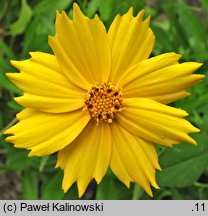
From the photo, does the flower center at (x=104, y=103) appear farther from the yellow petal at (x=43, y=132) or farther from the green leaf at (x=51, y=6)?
the green leaf at (x=51, y=6)

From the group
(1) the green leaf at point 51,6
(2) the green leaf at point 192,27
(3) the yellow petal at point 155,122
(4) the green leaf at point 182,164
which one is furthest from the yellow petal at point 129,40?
(1) the green leaf at point 51,6

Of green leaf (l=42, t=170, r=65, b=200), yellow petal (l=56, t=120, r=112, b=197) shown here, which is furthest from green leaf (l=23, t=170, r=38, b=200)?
yellow petal (l=56, t=120, r=112, b=197)

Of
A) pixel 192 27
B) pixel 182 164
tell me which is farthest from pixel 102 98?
pixel 192 27

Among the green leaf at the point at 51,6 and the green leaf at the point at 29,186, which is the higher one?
the green leaf at the point at 51,6

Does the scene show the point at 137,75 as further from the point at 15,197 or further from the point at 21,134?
the point at 15,197

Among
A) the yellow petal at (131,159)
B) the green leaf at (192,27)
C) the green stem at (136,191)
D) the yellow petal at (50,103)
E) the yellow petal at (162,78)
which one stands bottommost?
the yellow petal at (131,159)
